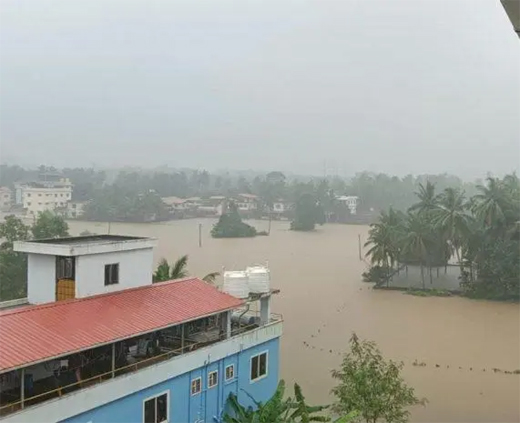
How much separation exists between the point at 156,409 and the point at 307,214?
1608 inches

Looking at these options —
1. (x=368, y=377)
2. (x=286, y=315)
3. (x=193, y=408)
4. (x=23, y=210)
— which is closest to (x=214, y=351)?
(x=193, y=408)

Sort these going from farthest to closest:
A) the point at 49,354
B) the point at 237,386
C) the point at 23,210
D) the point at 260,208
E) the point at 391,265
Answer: the point at 260,208, the point at 23,210, the point at 391,265, the point at 237,386, the point at 49,354

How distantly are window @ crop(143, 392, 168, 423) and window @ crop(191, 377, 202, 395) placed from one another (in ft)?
1.52

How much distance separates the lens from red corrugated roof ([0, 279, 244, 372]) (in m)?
5.78

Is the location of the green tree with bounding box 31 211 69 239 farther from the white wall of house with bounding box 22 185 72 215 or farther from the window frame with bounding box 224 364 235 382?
the white wall of house with bounding box 22 185 72 215

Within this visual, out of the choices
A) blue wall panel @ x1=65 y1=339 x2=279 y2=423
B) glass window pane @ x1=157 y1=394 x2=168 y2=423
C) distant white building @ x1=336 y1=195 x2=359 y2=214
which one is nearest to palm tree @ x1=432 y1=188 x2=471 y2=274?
blue wall panel @ x1=65 y1=339 x2=279 y2=423

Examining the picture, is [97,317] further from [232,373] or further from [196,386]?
[232,373]

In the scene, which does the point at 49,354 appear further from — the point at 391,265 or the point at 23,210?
the point at 23,210

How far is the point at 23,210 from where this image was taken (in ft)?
134

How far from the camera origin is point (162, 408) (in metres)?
6.96

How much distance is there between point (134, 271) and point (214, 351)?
5.11ft

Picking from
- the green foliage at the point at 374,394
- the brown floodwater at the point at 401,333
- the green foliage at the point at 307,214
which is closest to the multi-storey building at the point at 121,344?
the green foliage at the point at 374,394

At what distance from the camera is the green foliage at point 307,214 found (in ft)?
155

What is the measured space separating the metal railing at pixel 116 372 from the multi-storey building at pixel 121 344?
1 centimetres
